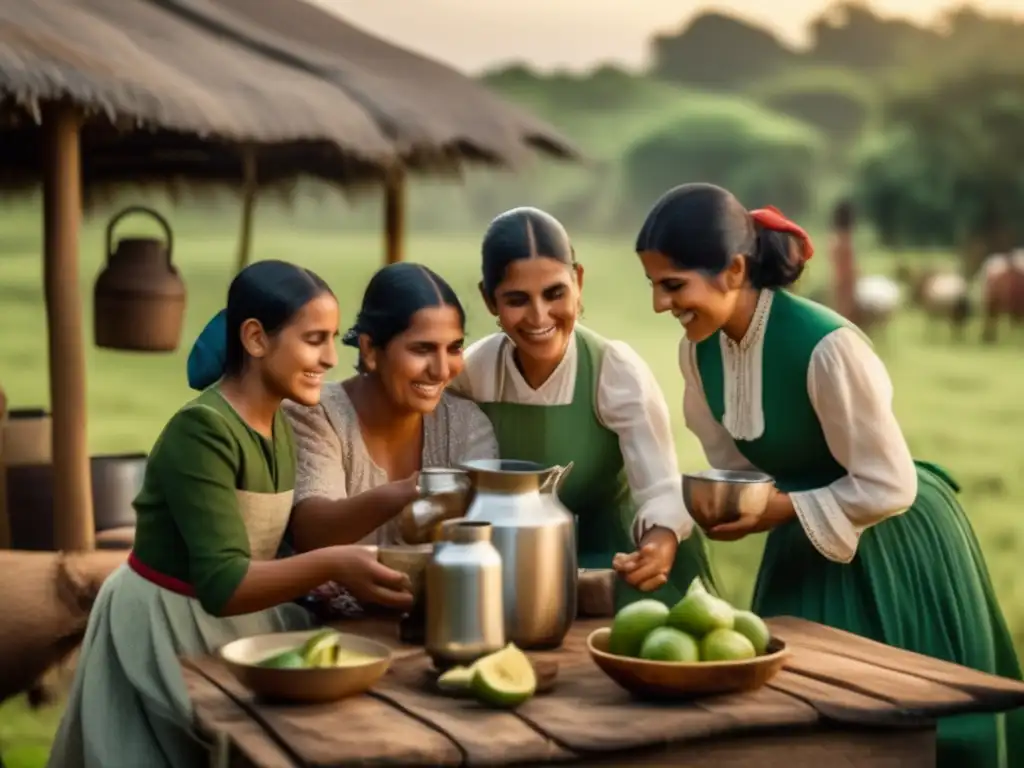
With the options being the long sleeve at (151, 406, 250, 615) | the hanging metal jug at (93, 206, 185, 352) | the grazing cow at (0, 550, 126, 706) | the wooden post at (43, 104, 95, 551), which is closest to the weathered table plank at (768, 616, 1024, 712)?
the long sleeve at (151, 406, 250, 615)

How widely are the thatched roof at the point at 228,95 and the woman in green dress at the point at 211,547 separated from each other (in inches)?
97.7

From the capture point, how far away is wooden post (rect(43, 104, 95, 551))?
529 cm

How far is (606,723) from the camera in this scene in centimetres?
204

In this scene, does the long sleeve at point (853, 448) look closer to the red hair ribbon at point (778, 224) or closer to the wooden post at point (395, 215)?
the red hair ribbon at point (778, 224)

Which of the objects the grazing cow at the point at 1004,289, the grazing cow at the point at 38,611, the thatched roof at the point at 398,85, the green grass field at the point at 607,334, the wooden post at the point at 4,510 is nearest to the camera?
the grazing cow at the point at 38,611

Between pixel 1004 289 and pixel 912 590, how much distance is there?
22512 mm

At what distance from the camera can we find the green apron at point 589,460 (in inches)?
A: 123

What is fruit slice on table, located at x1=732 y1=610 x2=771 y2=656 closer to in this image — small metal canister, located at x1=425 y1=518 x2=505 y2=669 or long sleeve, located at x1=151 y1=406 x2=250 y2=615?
small metal canister, located at x1=425 y1=518 x2=505 y2=669

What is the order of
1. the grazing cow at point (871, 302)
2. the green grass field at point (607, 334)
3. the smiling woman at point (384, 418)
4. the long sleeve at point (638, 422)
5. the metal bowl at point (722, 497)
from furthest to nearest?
the grazing cow at point (871, 302) → the green grass field at point (607, 334) → the long sleeve at point (638, 422) → the smiling woman at point (384, 418) → the metal bowl at point (722, 497)

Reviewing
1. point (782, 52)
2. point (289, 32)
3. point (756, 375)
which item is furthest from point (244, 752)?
point (782, 52)

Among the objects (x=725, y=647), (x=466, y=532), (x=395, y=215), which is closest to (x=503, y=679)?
(x=466, y=532)

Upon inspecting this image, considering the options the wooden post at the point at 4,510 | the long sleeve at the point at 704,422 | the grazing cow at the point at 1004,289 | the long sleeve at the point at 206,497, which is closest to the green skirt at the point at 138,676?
the long sleeve at the point at 206,497

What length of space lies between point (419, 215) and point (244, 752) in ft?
97.1

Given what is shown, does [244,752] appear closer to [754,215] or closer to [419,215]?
[754,215]
